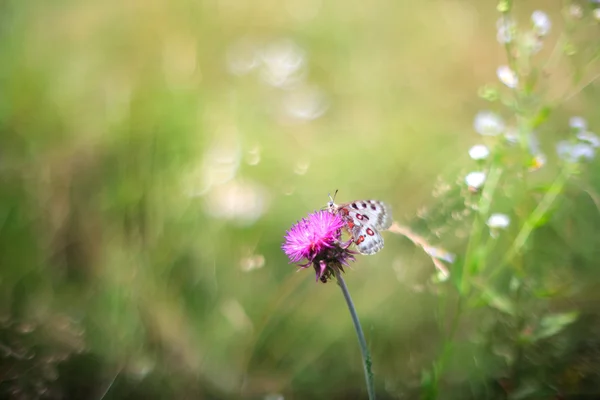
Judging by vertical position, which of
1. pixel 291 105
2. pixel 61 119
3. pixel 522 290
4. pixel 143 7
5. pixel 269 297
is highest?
pixel 143 7

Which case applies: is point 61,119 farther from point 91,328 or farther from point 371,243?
point 371,243

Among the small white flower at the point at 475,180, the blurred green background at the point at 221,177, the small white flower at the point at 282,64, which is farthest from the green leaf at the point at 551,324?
the small white flower at the point at 282,64

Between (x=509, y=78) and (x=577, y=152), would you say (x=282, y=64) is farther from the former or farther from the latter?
(x=577, y=152)

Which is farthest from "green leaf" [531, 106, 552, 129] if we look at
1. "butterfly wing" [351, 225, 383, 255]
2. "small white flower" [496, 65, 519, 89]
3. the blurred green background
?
"butterfly wing" [351, 225, 383, 255]

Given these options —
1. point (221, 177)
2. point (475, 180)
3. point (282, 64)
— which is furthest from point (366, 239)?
point (282, 64)

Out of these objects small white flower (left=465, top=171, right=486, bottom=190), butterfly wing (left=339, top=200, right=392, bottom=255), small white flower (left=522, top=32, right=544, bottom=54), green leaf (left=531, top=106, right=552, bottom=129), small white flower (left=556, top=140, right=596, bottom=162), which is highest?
small white flower (left=522, top=32, right=544, bottom=54)

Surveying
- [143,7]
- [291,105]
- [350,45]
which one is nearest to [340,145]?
[291,105]

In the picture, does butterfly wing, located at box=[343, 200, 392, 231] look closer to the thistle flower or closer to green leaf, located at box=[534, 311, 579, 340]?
the thistle flower
